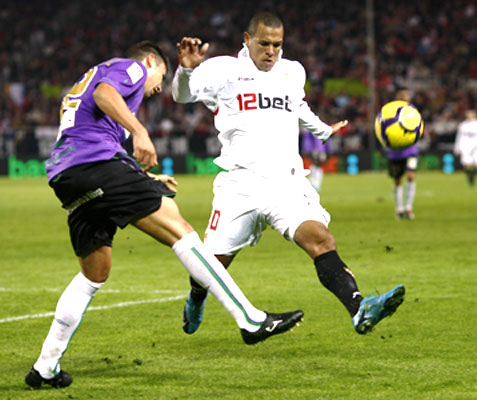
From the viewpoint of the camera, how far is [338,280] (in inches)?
225

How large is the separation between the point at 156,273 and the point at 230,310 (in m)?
5.49

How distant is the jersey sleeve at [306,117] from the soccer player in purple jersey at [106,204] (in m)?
1.60

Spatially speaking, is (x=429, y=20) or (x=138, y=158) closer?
(x=138, y=158)

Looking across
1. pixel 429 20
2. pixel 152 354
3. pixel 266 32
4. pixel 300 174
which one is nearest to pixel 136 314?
pixel 152 354

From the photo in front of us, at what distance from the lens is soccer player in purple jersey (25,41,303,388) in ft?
16.8

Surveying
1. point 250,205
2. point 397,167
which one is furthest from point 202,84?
point 397,167

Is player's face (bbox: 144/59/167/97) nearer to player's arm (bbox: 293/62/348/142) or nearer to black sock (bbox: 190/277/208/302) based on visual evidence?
player's arm (bbox: 293/62/348/142)

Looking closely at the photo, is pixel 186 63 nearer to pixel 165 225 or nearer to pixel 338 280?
pixel 165 225

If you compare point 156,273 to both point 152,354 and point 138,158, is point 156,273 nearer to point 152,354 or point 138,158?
point 152,354

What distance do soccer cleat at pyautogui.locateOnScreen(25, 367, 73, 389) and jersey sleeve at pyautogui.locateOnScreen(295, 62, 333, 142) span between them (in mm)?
2551

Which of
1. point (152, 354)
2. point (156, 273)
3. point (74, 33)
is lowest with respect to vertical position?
point (74, 33)

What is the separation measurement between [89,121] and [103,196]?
0.43 metres

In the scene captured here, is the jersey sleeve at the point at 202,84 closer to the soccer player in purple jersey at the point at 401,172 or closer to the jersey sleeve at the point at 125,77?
the jersey sleeve at the point at 125,77

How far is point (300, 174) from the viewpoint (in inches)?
255
